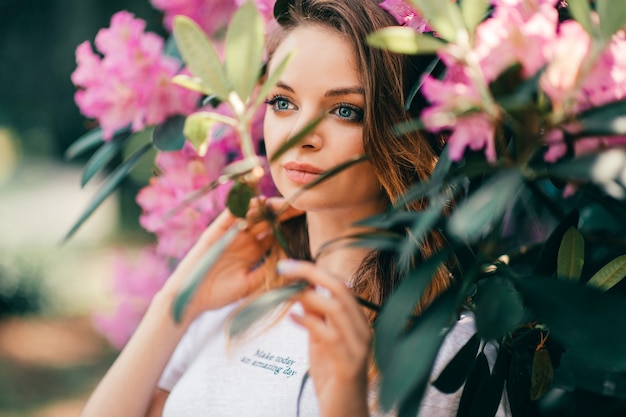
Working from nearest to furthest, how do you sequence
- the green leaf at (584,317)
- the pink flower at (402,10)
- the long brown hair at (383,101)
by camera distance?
the green leaf at (584,317) < the pink flower at (402,10) < the long brown hair at (383,101)

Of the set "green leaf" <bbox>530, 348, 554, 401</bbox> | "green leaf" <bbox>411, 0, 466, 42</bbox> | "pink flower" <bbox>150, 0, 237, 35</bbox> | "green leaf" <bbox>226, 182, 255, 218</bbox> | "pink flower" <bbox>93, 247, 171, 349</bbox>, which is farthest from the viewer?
"pink flower" <bbox>93, 247, 171, 349</bbox>

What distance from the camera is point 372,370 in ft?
3.90

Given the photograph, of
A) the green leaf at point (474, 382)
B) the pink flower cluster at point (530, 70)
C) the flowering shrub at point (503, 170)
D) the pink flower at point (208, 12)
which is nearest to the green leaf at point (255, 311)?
the flowering shrub at point (503, 170)

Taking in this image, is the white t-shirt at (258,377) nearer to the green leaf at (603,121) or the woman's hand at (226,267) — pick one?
the woman's hand at (226,267)

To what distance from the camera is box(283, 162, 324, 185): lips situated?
3.78 feet

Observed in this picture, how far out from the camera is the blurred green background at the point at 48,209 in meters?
4.20

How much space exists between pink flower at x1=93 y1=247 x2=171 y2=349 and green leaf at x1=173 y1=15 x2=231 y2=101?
2.86ft

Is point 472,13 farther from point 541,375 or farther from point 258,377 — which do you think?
point 258,377

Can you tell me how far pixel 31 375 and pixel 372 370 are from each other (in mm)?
3156

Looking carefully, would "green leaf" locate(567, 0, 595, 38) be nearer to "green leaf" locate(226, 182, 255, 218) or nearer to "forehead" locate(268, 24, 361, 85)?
"green leaf" locate(226, 182, 255, 218)

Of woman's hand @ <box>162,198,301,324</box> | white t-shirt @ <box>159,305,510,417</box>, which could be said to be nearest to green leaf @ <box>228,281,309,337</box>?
white t-shirt @ <box>159,305,510,417</box>

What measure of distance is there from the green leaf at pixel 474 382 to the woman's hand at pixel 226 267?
1.52ft

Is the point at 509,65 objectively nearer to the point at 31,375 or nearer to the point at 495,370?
the point at 495,370

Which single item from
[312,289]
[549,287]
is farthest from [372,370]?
[549,287]
